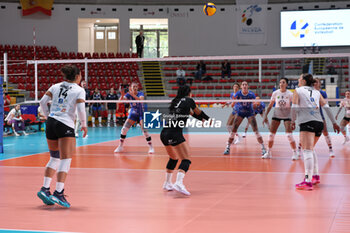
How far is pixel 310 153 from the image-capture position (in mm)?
6977

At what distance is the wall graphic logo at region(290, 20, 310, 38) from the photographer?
95.5 feet

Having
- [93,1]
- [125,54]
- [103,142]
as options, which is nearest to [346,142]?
[103,142]

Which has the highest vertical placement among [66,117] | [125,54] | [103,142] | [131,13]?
[131,13]

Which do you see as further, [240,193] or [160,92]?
[160,92]

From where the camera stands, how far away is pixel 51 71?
2552 centimetres

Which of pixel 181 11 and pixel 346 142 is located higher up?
pixel 181 11

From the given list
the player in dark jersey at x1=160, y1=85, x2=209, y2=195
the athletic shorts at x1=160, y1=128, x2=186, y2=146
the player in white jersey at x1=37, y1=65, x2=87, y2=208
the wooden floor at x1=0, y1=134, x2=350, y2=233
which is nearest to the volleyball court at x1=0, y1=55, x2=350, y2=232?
the wooden floor at x1=0, y1=134, x2=350, y2=233

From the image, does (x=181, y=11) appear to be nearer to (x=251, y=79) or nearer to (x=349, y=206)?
(x=251, y=79)

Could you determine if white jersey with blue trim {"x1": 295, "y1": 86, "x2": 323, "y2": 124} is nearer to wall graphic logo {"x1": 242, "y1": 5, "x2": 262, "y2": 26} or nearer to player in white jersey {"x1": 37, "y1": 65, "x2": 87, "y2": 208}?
player in white jersey {"x1": 37, "y1": 65, "x2": 87, "y2": 208}

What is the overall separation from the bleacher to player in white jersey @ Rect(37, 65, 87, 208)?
16676 millimetres

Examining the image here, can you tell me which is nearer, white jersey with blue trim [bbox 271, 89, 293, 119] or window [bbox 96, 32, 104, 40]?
white jersey with blue trim [bbox 271, 89, 293, 119]

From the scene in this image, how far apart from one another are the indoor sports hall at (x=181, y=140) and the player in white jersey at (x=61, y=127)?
0.04ft

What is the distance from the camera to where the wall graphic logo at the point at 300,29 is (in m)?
29.1

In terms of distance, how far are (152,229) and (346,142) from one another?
11.8 metres
